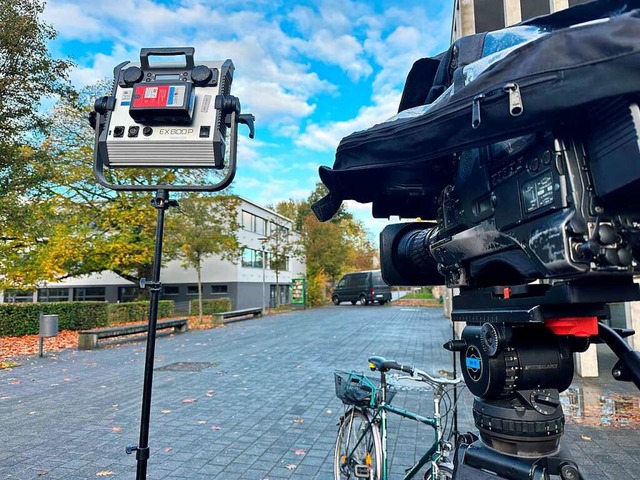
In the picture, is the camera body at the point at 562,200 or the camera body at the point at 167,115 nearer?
the camera body at the point at 562,200

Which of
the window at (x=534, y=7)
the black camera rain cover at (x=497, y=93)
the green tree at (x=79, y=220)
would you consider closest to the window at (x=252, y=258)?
the green tree at (x=79, y=220)

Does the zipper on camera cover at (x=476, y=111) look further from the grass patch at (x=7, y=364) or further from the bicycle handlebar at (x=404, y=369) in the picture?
the grass patch at (x=7, y=364)

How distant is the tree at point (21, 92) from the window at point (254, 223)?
17335 millimetres

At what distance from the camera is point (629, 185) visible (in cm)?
84

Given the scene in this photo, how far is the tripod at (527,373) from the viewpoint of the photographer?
1119 mm

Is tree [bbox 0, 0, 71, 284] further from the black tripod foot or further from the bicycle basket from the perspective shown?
the black tripod foot

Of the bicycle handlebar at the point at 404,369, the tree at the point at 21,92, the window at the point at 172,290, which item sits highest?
the tree at the point at 21,92

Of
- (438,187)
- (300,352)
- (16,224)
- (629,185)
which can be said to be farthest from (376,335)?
(629,185)

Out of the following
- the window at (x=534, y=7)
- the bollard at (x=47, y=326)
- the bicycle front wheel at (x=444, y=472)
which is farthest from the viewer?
the bollard at (x=47, y=326)

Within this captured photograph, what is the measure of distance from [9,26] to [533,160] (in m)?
10.1

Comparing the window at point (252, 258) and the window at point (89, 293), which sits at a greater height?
the window at point (252, 258)

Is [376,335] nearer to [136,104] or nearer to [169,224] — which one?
[169,224]

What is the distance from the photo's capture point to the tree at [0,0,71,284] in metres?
8.06

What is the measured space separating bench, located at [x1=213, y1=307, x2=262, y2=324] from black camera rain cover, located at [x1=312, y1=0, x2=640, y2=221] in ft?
48.8
